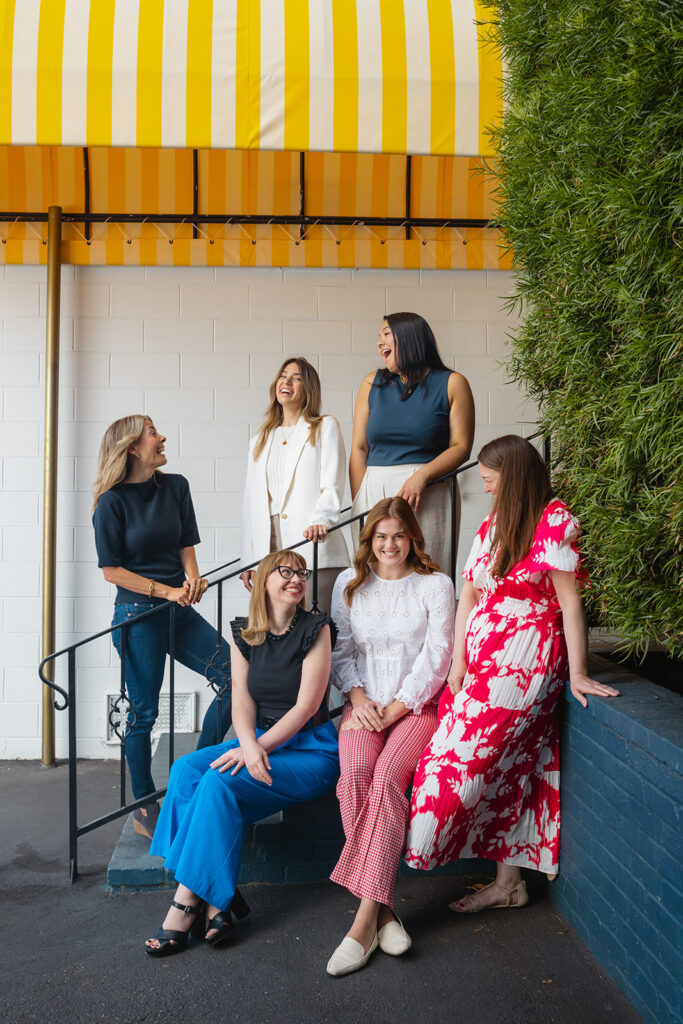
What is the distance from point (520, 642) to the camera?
268cm

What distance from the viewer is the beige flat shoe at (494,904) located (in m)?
2.85

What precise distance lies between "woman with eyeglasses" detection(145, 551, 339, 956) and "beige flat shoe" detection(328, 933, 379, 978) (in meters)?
0.36

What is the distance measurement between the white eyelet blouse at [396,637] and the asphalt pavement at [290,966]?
0.73 metres

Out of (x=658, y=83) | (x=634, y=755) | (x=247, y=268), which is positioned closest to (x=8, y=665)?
(x=247, y=268)

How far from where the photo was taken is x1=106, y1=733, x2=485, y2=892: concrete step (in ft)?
10.1

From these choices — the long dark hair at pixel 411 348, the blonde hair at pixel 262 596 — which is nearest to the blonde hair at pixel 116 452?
the blonde hair at pixel 262 596

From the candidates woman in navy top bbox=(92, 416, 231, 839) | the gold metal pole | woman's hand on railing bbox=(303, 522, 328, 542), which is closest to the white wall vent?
the gold metal pole

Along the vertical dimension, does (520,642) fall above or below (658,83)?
below

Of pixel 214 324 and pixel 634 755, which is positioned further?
pixel 214 324

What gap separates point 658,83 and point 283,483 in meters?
1.88

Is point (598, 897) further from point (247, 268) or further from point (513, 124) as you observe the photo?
point (247, 268)

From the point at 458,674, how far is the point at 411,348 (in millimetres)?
1212

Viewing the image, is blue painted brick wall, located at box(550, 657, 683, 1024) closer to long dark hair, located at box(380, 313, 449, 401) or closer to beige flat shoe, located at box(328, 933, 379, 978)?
beige flat shoe, located at box(328, 933, 379, 978)

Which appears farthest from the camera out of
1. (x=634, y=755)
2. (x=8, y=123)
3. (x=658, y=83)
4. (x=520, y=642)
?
(x=8, y=123)
